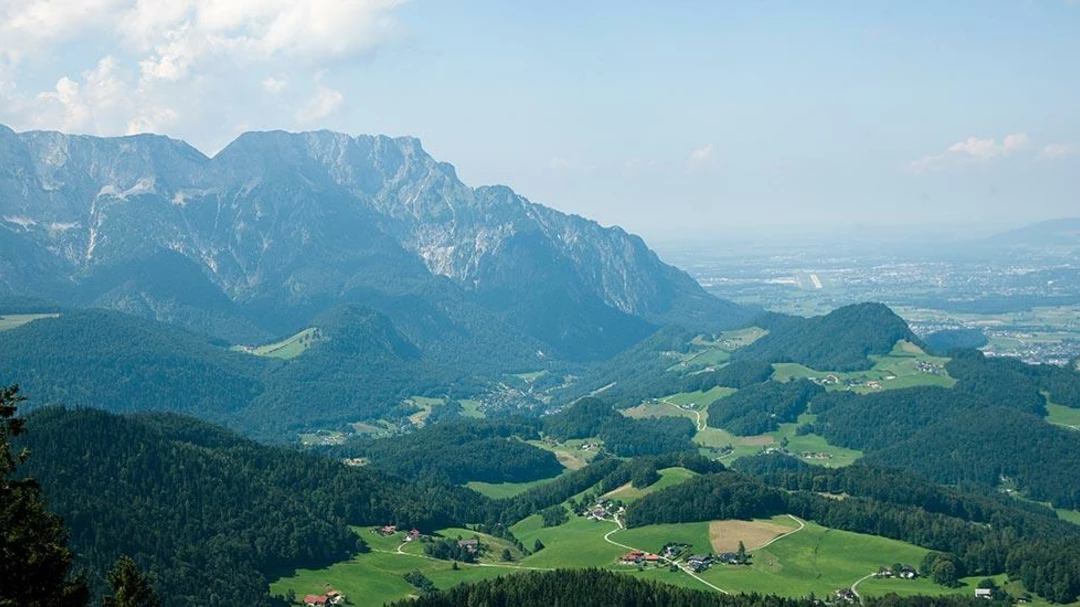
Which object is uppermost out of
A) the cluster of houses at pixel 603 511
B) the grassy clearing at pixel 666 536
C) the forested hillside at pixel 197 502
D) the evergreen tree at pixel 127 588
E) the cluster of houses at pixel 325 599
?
the evergreen tree at pixel 127 588

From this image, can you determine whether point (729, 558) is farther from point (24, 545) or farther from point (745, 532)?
point (24, 545)

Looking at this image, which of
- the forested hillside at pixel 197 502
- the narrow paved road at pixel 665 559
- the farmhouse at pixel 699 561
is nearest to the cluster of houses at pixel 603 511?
the narrow paved road at pixel 665 559

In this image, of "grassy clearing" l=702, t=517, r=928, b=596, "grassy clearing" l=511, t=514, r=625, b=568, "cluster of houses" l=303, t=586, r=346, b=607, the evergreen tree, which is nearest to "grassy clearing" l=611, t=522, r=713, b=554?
"grassy clearing" l=511, t=514, r=625, b=568

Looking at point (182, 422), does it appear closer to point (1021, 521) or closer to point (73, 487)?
point (73, 487)

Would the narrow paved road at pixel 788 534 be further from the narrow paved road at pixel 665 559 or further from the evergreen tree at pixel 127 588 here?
the evergreen tree at pixel 127 588

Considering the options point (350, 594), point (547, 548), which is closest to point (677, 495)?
point (547, 548)

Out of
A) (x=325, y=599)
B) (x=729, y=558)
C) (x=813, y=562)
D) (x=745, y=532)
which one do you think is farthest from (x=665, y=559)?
(x=325, y=599)
